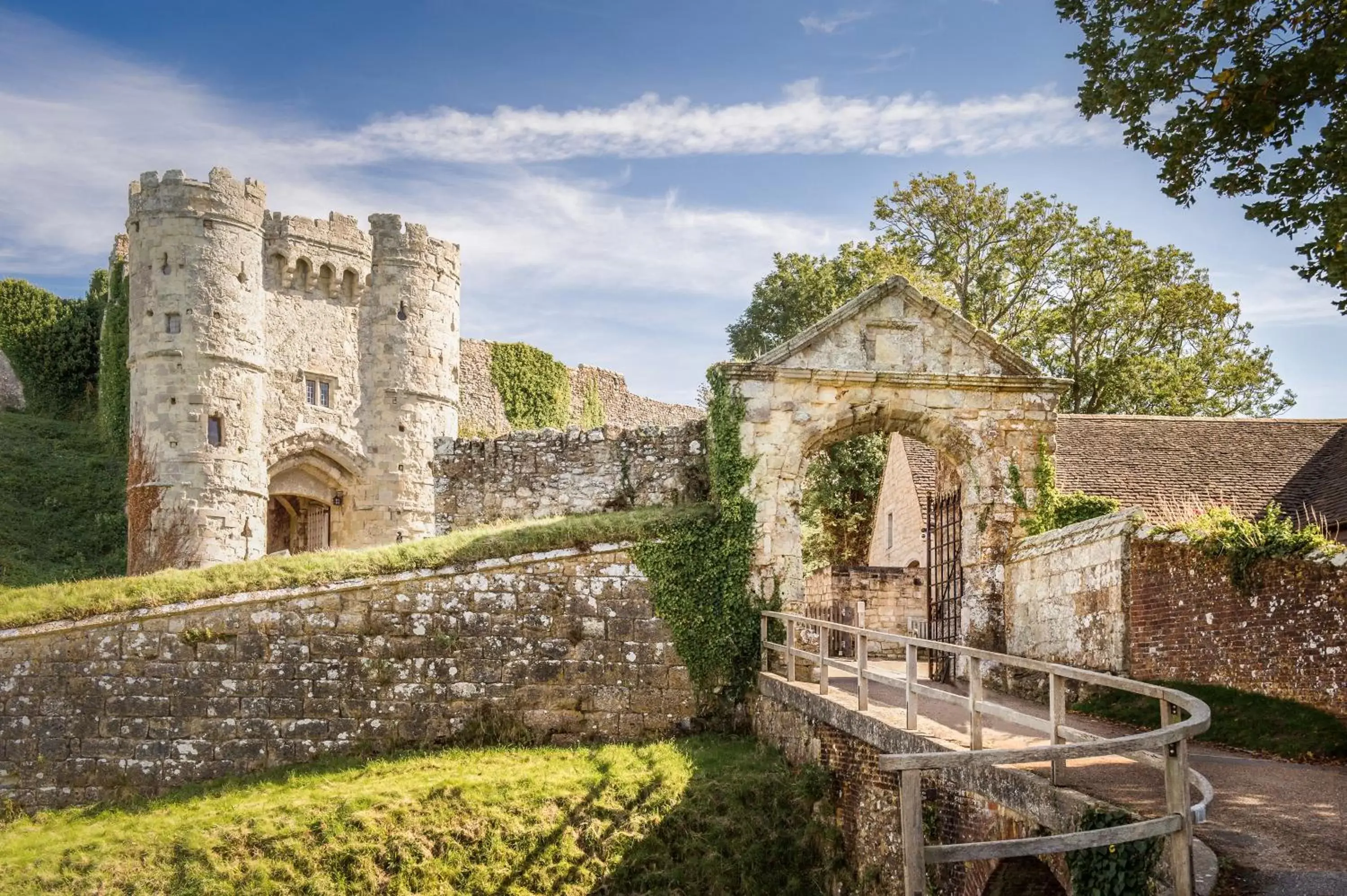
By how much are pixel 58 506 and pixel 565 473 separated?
17624 mm

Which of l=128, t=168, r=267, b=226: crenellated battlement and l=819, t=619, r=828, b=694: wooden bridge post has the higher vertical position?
l=128, t=168, r=267, b=226: crenellated battlement

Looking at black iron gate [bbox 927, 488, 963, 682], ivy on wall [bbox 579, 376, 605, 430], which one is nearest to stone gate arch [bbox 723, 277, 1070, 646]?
black iron gate [bbox 927, 488, 963, 682]

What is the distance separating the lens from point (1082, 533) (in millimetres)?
15727

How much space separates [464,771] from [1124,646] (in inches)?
291

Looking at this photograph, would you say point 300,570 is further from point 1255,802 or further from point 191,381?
point 191,381

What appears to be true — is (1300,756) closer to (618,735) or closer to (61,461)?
(618,735)

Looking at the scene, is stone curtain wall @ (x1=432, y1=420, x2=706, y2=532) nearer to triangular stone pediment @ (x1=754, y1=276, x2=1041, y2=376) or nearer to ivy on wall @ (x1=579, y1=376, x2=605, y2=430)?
triangular stone pediment @ (x1=754, y1=276, x2=1041, y2=376)

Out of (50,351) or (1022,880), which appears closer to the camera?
(1022,880)

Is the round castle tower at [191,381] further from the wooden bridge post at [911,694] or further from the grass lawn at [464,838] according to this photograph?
the wooden bridge post at [911,694]

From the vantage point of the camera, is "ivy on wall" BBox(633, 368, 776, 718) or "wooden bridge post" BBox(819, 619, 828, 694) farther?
"ivy on wall" BBox(633, 368, 776, 718)

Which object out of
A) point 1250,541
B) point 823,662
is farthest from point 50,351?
point 1250,541

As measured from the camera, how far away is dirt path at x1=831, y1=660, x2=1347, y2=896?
290 inches

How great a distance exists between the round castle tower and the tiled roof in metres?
16.6

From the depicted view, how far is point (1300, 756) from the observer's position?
11.3 metres
